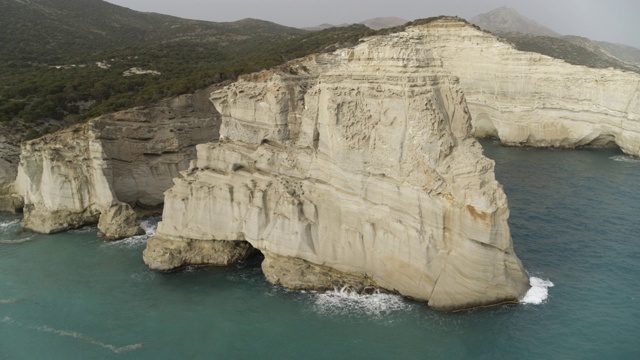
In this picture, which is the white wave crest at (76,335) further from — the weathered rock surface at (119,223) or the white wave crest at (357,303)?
the weathered rock surface at (119,223)

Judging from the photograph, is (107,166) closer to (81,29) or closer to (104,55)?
(104,55)

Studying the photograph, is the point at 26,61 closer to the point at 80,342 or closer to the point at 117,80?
the point at 117,80

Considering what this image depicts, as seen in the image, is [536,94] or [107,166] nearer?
[107,166]

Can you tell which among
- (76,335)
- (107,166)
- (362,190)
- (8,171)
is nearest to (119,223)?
(107,166)

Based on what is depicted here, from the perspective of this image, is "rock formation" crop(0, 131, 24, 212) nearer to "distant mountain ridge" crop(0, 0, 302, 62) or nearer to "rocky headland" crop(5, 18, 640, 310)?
"rocky headland" crop(5, 18, 640, 310)

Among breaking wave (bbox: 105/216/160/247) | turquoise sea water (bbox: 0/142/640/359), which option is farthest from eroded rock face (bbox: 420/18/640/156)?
breaking wave (bbox: 105/216/160/247)

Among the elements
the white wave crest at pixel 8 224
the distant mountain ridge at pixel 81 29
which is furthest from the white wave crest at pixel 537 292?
the distant mountain ridge at pixel 81 29
